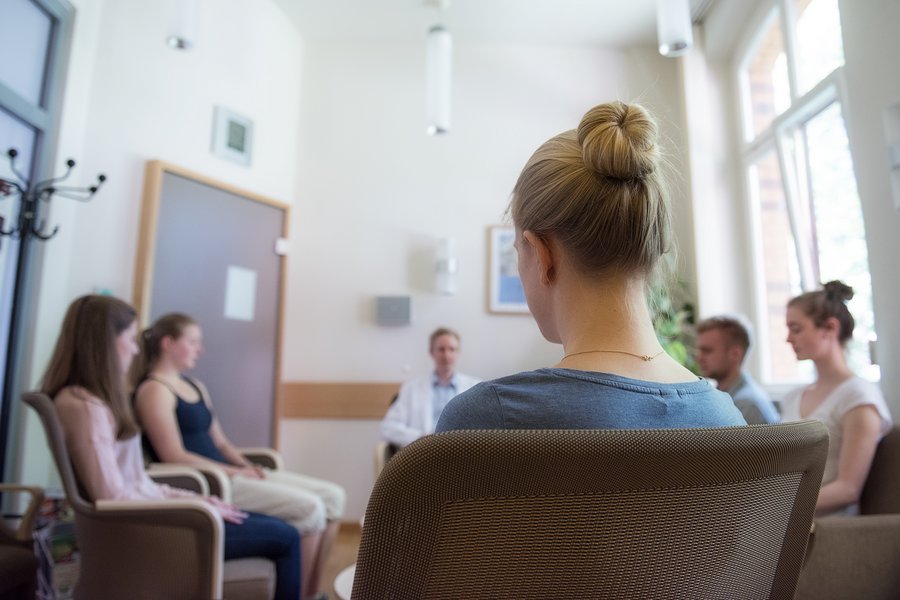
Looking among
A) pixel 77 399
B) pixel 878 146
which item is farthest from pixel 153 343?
pixel 878 146

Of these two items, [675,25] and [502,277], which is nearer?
[675,25]

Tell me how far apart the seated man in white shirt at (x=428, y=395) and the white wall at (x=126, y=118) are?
1.68 metres

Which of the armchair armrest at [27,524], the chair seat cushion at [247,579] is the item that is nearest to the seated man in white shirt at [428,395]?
the chair seat cushion at [247,579]

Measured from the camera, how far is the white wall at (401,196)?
4.62 m

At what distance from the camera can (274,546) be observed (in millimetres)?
2375

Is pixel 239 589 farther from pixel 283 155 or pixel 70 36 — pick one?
pixel 283 155

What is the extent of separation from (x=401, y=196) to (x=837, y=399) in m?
3.38

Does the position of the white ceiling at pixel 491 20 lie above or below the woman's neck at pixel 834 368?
above

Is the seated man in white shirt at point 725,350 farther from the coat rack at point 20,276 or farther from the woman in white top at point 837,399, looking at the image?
the coat rack at point 20,276

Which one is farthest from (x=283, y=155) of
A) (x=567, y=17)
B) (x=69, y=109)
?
(x=567, y=17)

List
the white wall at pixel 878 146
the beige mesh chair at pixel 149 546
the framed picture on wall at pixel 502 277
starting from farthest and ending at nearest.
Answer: the framed picture on wall at pixel 502 277 → the white wall at pixel 878 146 → the beige mesh chair at pixel 149 546

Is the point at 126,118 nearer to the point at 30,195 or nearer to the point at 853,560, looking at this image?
the point at 30,195

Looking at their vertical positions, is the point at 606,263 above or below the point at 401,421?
above

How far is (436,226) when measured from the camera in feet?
15.8
